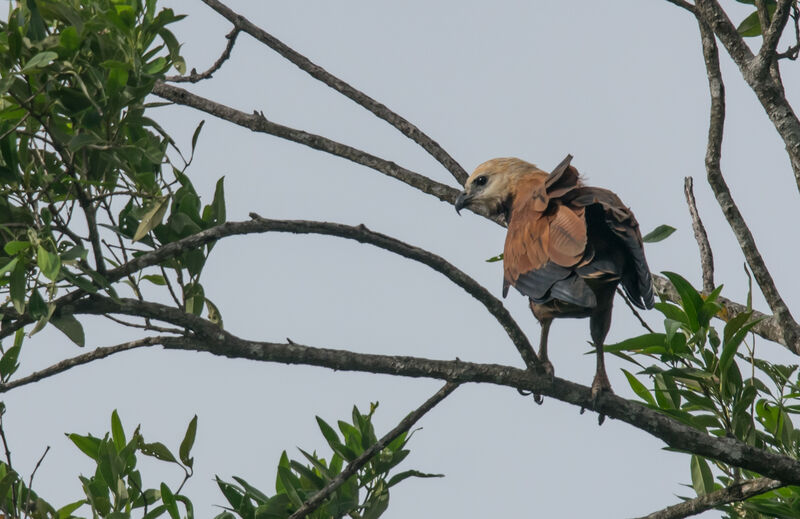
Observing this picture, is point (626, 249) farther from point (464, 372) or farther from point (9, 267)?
point (9, 267)

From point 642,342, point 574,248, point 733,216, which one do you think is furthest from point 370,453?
point 733,216

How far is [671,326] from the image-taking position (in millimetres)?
3668

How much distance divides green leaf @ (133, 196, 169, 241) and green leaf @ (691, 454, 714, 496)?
105 inches

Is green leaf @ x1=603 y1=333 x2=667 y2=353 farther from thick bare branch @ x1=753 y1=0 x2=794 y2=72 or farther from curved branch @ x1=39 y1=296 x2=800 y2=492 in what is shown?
thick bare branch @ x1=753 y1=0 x2=794 y2=72

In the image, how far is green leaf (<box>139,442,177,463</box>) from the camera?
370 cm

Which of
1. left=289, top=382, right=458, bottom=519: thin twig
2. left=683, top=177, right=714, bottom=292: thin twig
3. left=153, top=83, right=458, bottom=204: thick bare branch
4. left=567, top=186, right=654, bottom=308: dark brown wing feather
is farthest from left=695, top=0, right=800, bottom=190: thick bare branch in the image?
left=153, top=83, right=458, bottom=204: thick bare branch

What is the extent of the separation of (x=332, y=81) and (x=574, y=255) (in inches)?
79.3

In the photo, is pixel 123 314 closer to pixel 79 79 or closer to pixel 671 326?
pixel 79 79

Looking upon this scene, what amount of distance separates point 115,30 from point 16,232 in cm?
79

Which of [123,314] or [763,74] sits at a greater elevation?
[763,74]

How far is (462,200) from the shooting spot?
614 cm

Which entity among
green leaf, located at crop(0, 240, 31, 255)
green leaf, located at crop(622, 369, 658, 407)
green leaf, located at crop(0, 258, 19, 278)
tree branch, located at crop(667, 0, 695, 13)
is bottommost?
green leaf, located at crop(622, 369, 658, 407)

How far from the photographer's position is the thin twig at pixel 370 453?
11.8ft

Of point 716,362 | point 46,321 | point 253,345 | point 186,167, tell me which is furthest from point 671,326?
point 46,321
